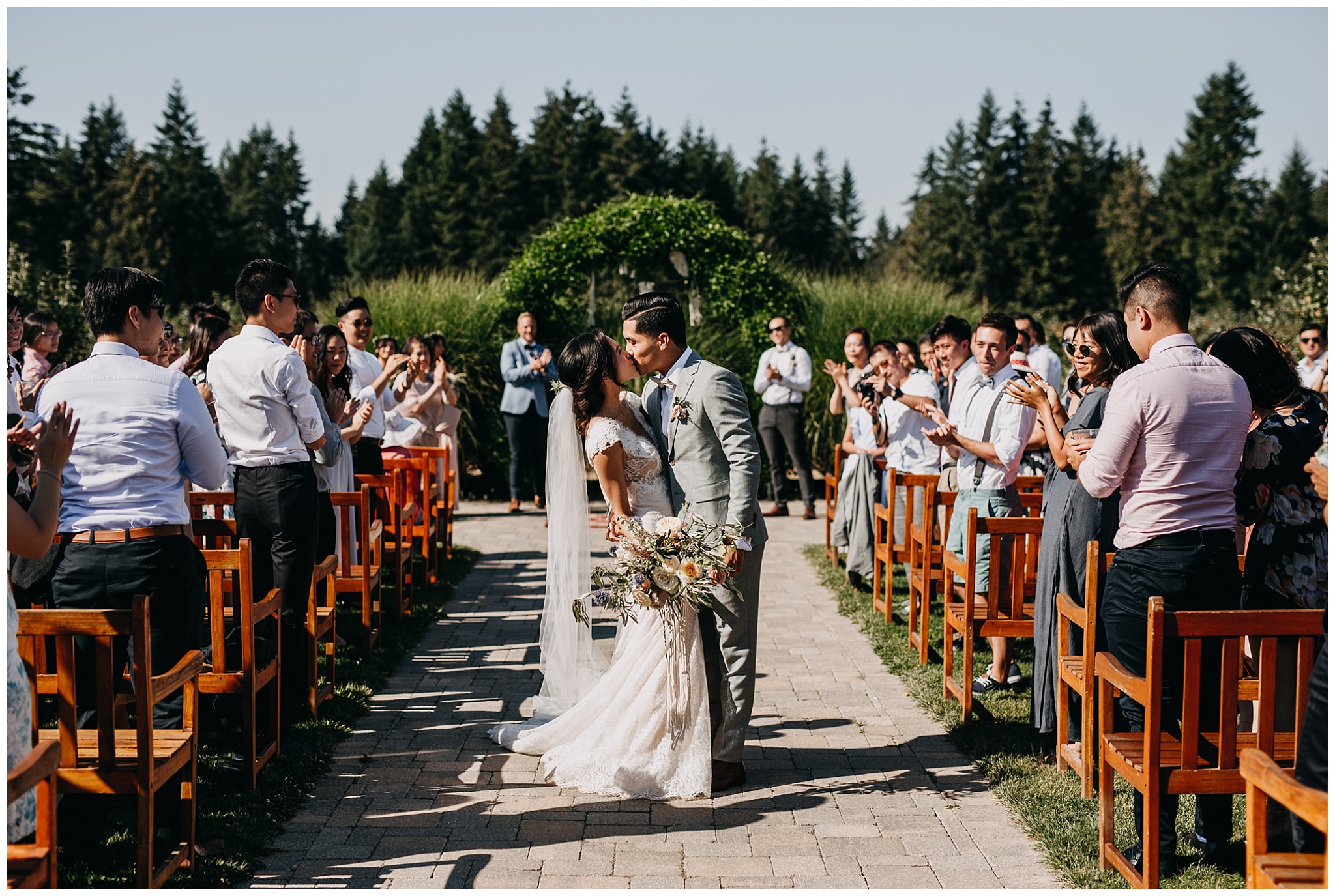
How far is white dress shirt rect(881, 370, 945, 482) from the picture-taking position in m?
8.48

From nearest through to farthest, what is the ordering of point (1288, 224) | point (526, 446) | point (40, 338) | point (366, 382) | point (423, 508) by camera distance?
point (423, 508), point (366, 382), point (40, 338), point (526, 446), point (1288, 224)

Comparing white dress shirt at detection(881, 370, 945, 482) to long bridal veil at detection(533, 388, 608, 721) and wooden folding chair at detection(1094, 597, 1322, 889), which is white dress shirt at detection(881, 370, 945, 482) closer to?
long bridal veil at detection(533, 388, 608, 721)

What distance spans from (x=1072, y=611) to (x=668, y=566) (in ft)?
5.51

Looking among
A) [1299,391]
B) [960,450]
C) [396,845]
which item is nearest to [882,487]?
[960,450]

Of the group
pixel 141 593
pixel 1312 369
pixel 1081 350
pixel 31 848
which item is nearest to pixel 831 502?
pixel 1081 350

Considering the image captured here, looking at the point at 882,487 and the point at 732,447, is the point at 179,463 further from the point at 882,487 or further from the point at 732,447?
the point at 882,487

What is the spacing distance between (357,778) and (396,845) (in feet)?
2.89

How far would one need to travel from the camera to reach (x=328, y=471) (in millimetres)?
7234

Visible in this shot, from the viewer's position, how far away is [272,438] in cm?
545

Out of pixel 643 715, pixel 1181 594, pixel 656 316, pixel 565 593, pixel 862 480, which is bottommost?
pixel 643 715

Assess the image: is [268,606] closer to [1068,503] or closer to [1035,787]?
[1035,787]

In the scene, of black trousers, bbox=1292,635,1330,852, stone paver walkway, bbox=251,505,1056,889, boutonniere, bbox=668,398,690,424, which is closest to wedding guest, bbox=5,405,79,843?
stone paver walkway, bbox=251,505,1056,889

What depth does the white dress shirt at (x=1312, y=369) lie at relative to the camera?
13484 mm

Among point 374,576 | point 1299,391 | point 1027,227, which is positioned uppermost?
point 1027,227
